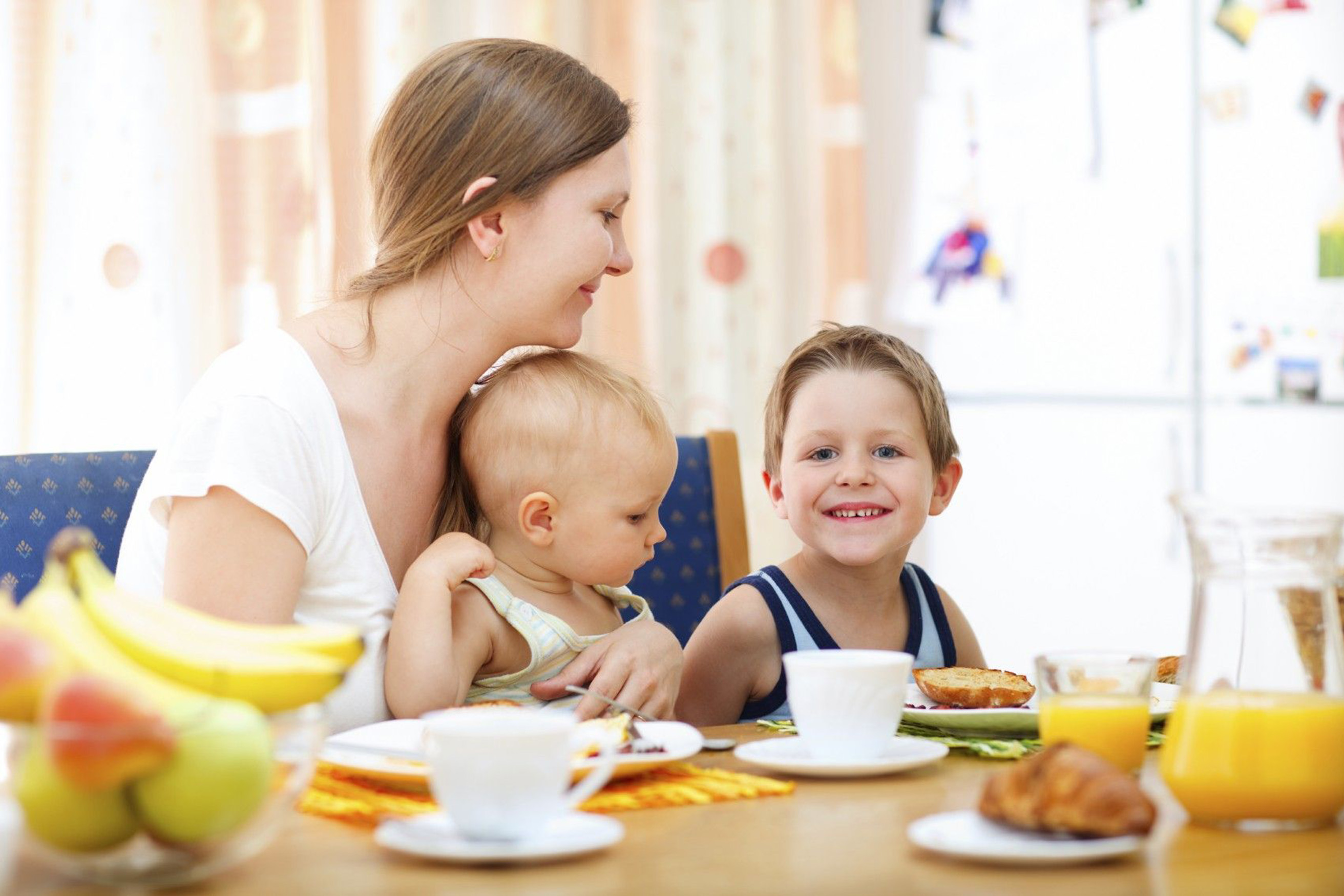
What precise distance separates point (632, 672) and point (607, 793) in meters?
0.39

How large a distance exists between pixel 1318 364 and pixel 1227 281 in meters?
0.30

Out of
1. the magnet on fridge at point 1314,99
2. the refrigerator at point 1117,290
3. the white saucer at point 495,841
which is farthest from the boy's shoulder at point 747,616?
the magnet on fridge at point 1314,99

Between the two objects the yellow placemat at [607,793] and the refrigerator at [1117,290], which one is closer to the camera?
the yellow placemat at [607,793]

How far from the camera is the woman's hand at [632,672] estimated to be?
1319mm

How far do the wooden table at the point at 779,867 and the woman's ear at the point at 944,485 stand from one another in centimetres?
86

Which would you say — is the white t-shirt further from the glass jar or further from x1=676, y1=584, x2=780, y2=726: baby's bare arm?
the glass jar

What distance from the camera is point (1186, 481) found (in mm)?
3377

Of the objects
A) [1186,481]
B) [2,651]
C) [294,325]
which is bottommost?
[1186,481]

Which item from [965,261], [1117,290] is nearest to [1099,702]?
[1117,290]

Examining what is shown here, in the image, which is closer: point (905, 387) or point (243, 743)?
point (243, 743)

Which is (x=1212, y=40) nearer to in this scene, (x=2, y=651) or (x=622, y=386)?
(x=622, y=386)

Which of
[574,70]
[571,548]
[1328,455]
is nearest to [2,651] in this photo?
[571,548]

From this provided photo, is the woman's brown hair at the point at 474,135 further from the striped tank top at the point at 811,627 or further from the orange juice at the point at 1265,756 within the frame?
the orange juice at the point at 1265,756

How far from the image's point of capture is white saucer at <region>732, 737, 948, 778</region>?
98 cm
